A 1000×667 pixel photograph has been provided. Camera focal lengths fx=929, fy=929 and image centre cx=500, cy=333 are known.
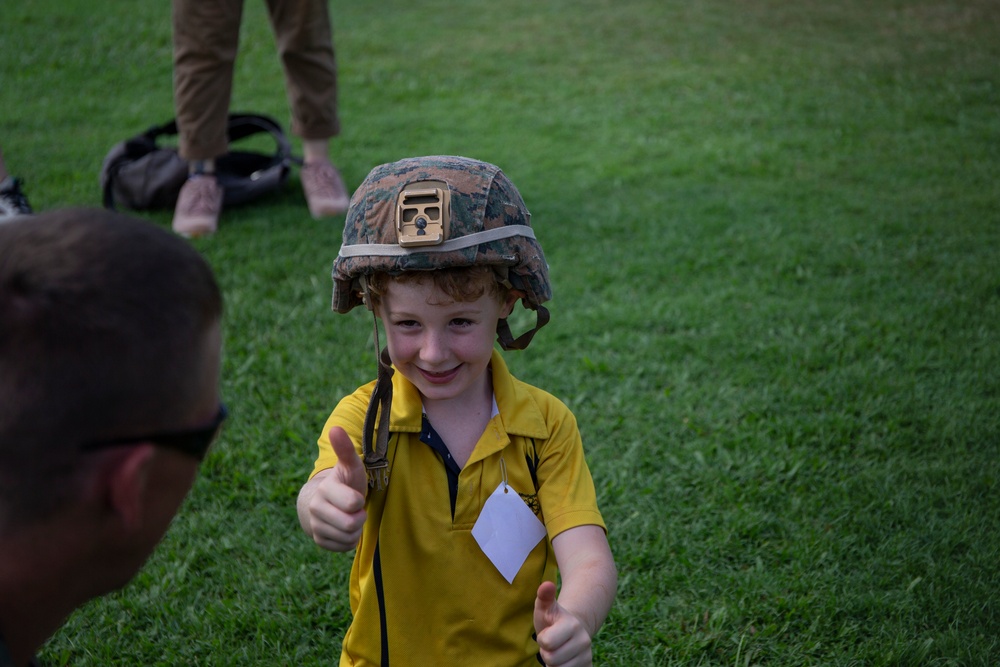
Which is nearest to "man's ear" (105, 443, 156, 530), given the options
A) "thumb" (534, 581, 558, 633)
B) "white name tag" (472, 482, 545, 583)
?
"thumb" (534, 581, 558, 633)

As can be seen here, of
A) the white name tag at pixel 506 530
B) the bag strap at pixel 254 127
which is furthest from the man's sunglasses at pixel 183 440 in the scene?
the bag strap at pixel 254 127

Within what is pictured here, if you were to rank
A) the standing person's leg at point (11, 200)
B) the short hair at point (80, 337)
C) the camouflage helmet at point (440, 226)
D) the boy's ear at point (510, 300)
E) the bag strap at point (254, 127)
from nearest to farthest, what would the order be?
the short hair at point (80, 337), the camouflage helmet at point (440, 226), the boy's ear at point (510, 300), the standing person's leg at point (11, 200), the bag strap at point (254, 127)

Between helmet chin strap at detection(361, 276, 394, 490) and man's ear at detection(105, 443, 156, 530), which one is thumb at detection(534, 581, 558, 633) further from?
man's ear at detection(105, 443, 156, 530)

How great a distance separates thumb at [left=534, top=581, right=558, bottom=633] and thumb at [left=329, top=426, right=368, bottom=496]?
0.45m

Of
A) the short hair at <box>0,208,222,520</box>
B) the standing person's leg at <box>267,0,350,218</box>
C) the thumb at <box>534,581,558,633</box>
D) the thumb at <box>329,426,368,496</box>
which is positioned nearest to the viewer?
the short hair at <box>0,208,222,520</box>

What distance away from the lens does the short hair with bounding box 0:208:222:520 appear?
4.38 ft

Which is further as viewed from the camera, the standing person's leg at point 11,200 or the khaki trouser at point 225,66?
the khaki trouser at point 225,66

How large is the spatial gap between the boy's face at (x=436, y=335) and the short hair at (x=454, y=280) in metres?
0.01

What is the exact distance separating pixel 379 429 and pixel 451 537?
1.02 feet

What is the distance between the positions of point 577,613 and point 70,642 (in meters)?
1.71

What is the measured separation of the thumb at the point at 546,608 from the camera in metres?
1.76

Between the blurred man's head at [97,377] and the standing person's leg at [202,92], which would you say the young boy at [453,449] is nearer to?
the blurred man's head at [97,377]

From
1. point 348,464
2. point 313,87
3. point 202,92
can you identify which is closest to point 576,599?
point 348,464

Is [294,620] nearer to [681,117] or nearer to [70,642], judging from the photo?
[70,642]
